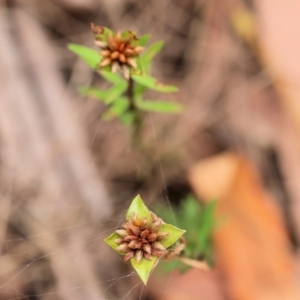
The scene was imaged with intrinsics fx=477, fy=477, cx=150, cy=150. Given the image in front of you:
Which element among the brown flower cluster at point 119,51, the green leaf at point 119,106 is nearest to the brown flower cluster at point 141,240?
the brown flower cluster at point 119,51

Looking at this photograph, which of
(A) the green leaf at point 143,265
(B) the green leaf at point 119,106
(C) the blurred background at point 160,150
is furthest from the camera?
(C) the blurred background at point 160,150

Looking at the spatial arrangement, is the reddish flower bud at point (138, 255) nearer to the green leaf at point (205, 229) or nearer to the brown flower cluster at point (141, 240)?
the brown flower cluster at point (141, 240)

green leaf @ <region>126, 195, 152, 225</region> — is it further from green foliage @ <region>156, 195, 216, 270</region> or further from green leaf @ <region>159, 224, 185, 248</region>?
green foliage @ <region>156, 195, 216, 270</region>

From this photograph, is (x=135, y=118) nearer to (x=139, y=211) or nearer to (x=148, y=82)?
(x=148, y=82)

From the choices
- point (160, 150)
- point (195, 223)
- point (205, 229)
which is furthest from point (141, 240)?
point (160, 150)

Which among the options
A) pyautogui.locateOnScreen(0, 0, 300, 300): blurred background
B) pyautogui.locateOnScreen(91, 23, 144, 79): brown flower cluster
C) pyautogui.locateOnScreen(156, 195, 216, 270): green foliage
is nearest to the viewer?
pyautogui.locateOnScreen(91, 23, 144, 79): brown flower cluster

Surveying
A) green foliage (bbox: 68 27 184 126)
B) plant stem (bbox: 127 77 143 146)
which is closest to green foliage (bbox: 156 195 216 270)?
plant stem (bbox: 127 77 143 146)
